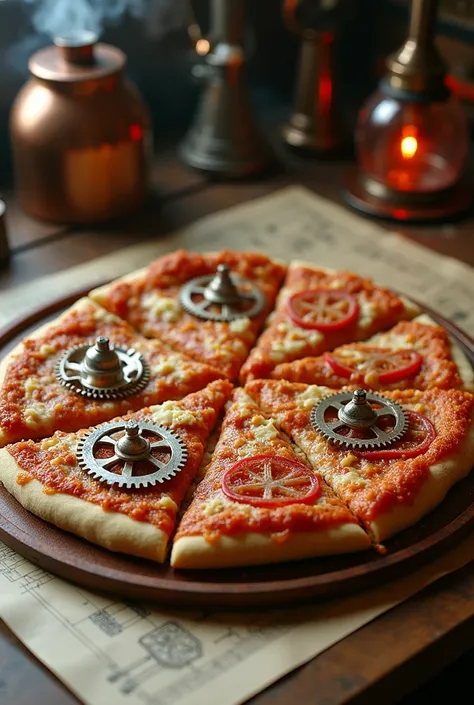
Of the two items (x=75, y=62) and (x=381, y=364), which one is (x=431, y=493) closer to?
(x=381, y=364)

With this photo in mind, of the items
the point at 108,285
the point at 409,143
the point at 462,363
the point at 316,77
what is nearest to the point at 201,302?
the point at 108,285

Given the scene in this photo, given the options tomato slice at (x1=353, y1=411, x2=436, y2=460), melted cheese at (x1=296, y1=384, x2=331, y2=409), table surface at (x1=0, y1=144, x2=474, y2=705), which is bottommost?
table surface at (x1=0, y1=144, x2=474, y2=705)

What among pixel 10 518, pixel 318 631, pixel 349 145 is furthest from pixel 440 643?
pixel 349 145

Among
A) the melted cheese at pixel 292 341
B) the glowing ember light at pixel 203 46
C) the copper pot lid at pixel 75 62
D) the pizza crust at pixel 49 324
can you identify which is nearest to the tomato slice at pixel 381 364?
the melted cheese at pixel 292 341

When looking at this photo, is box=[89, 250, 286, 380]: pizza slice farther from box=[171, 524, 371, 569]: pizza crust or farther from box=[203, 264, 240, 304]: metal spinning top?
box=[171, 524, 371, 569]: pizza crust

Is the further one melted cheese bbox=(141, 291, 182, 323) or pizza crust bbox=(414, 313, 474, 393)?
melted cheese bbox=(141, 291, 182, 323)

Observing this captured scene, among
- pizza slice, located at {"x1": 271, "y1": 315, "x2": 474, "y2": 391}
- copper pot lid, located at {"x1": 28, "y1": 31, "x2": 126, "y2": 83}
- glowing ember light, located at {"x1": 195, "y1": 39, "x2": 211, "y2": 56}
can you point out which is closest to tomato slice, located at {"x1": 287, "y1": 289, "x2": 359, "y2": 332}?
pizza slice, located at {"x1": 271, "y1": 315, "x2": 474, "y2": 391}

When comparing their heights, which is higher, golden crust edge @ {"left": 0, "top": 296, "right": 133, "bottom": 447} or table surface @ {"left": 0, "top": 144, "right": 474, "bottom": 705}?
golden crust edge @ {"left": 0, "top": 296, "right": 133, "bottom": 447}

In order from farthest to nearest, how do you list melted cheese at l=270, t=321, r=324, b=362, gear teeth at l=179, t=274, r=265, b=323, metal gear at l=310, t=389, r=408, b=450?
1. gear teeth at l=179, t=274, r=265, b=323
2. melted cheese at l=270, t=321, r=324, b=362
3. metal gear at l=310, t=389, r=408, b=450
